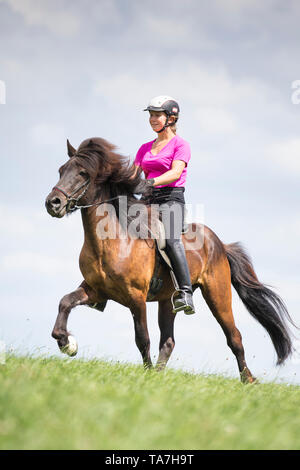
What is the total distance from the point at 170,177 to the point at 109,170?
0.86m

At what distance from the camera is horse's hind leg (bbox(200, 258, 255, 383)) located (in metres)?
7.60

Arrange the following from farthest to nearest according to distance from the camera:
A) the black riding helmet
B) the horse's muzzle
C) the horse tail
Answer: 1. the horse tail
2. the black riding helmet
3. the horse's muzzle

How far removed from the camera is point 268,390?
22.0 feet

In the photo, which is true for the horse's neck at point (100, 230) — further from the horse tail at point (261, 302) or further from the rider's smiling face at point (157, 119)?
the horse tail at point (261, 302)

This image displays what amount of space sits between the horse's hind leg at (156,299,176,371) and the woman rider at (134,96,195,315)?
1017mm

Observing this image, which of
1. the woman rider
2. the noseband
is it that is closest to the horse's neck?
the noseband

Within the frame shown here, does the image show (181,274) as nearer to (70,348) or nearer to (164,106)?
(70,348)

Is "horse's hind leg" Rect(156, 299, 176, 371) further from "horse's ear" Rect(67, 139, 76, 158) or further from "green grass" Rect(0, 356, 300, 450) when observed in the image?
"green grass" Rect(0, 356, 300, 450)

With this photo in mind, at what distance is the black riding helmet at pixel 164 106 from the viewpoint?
6.66 metres

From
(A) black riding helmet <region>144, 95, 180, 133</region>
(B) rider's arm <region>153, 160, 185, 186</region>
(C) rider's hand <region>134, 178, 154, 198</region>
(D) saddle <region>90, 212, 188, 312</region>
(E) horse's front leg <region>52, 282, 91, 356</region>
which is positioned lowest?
(E) horse's front leg <region>52, 282, 91, 356</region>

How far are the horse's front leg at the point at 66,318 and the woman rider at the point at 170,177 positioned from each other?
1312 millimetres
